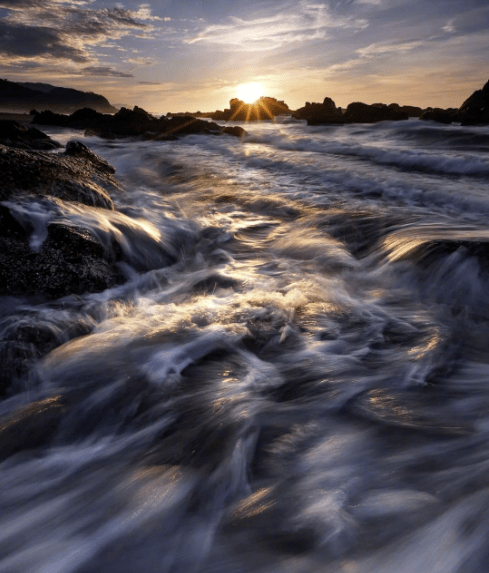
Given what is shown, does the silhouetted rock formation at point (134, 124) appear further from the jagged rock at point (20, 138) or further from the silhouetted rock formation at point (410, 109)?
the silhouetted rock formation at point (410, 109)

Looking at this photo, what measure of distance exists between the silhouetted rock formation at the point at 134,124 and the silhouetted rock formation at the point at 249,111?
24.4m

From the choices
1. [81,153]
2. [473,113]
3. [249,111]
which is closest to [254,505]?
[81,153]

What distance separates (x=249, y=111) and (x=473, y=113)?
3281 cm

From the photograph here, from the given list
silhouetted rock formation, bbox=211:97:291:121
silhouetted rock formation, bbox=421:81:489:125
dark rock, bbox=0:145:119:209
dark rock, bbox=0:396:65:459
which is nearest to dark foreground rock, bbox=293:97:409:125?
silhouetted rock formation, bbox=421:81:489:125

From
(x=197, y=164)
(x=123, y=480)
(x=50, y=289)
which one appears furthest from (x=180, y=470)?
(x=197, y=164)

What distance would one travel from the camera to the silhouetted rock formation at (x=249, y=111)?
173 ft

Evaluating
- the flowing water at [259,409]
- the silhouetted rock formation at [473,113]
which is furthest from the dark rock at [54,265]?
the silhouetted rock formation at [473,113]

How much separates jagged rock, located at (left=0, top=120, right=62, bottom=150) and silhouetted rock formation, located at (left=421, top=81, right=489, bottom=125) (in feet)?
85.4

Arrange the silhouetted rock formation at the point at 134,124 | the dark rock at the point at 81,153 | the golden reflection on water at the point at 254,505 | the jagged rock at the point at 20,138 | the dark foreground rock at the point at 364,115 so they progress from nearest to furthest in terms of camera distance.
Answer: the golden reflection on water at the point at 254,505, the dark rock at the point at 81,153, the jagged rock at the point at 20,138, the silhouetted rock formation at the point at 134,124, the dark foreground rock at the point at 364,115

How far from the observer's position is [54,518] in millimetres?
1807

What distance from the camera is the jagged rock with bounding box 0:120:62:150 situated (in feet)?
28.5

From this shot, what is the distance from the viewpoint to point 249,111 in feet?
178

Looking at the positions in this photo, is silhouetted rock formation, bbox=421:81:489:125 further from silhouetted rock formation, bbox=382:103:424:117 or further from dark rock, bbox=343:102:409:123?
silhouetted rock formation, bbox=382:103:424:117

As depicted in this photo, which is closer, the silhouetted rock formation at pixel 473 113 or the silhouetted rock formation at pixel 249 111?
the silhouetted rock formation at pixel 473 113
